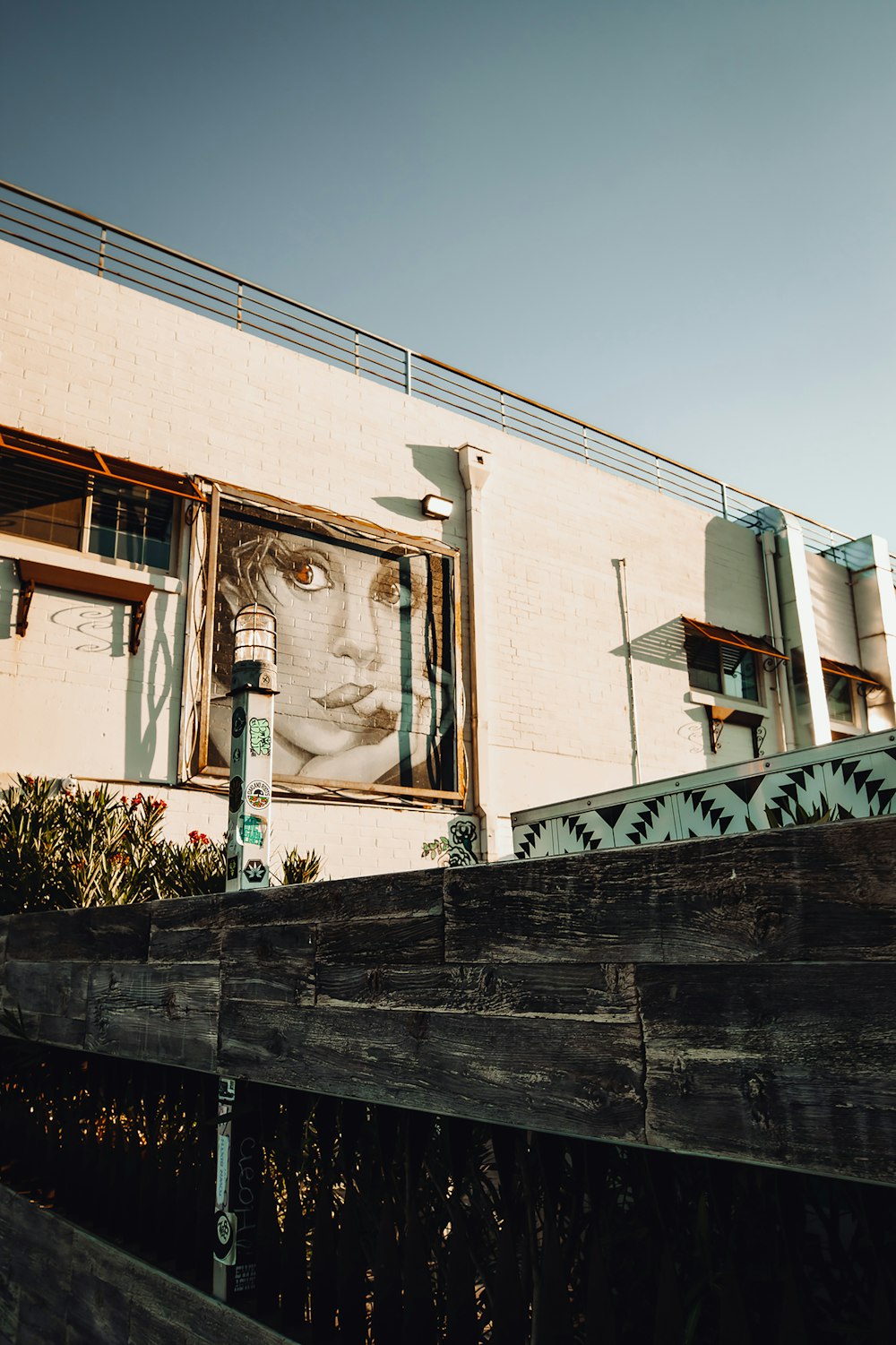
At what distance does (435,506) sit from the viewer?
9.87 metres

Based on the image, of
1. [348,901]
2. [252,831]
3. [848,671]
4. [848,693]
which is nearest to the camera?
[348,901]

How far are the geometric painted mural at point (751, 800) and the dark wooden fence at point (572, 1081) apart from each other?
4.48 ft

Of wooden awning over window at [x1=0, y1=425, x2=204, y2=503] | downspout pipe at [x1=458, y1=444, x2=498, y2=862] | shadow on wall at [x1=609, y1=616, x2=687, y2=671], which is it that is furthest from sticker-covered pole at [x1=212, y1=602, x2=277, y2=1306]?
shadow on wall at [x1=609, y1=616, x2=687, y2=671]

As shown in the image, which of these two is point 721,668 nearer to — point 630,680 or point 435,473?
point 630,680

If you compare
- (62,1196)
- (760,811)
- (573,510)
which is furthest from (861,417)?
(62,1196)

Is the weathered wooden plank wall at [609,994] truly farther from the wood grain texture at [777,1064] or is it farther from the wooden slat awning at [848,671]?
the wooden slat awning at [848,671]

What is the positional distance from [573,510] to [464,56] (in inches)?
223

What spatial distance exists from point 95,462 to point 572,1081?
7368mm

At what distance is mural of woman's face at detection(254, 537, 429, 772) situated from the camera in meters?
8.52

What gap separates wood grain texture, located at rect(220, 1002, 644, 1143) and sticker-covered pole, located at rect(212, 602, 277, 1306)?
0.85ft

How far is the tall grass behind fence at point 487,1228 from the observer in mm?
1396

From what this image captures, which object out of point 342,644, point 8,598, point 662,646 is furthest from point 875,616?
point 8,598

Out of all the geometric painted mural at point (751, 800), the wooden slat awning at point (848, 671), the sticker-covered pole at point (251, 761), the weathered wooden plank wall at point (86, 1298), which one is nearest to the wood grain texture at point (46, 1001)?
the weathered wooden plank wall at point (86, 1298)

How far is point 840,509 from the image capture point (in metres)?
15.1
